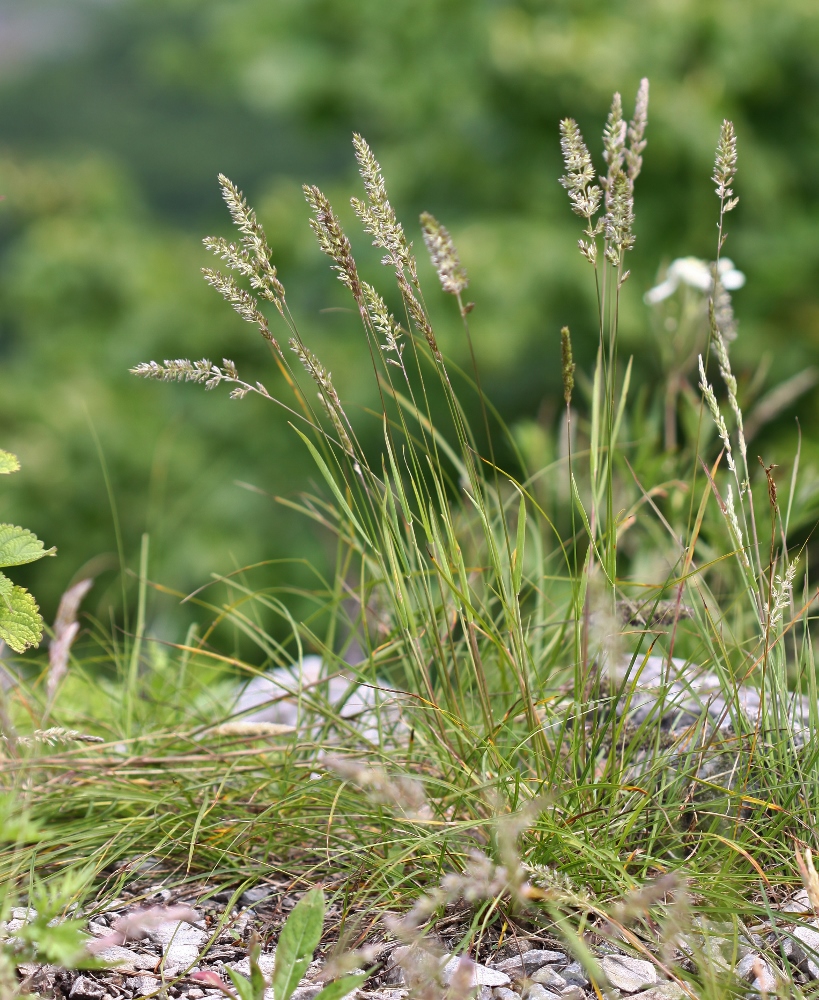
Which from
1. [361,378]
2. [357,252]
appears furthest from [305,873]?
[357,252]

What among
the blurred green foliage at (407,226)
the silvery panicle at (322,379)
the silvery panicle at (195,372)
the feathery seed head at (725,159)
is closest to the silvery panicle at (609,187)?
the feathery seed head at (725,159)

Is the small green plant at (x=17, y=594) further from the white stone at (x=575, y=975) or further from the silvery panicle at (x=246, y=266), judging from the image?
the white stone at (x=575, y=975)

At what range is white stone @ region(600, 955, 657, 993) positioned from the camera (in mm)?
1084

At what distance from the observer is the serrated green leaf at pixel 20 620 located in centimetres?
126

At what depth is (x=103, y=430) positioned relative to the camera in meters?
5.61

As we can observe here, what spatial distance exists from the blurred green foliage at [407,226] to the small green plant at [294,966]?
13.4 ft

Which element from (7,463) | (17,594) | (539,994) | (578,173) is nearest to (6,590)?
(17,594)

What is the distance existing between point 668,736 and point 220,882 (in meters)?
0.71

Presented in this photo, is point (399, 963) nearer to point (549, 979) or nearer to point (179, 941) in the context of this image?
point (549, 979)

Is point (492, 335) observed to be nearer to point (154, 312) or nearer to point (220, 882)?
point (154, 312)

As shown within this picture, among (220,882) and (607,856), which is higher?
(607,856)

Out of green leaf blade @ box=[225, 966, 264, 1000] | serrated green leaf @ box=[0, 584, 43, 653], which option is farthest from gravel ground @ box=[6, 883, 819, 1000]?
serrated green leaf @ box=[0, 584, 43, 653]

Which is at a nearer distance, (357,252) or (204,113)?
(357,252)

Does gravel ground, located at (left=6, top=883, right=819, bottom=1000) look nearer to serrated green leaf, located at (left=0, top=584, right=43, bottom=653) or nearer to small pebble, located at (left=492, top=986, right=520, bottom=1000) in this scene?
→ small pebble, located at (left=492, top=986, right=520, bottom=1000)
